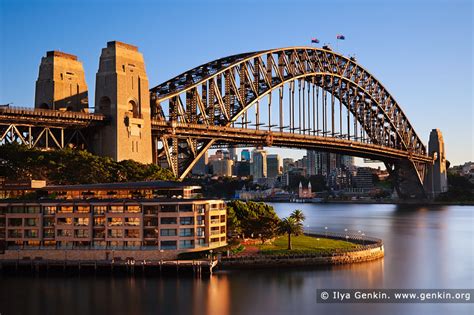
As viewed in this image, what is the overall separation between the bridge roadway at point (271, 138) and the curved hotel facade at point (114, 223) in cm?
2232

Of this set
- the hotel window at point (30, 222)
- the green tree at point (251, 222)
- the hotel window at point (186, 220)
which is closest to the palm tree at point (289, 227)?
the green tree at point (251, 222)

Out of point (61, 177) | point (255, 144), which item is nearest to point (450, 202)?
point (255, 144)

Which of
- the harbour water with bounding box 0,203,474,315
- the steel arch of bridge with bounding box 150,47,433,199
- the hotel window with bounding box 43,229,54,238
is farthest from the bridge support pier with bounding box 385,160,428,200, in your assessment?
the hotel window with bounding box 43,229,54,238

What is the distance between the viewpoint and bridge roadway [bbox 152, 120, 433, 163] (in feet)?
266

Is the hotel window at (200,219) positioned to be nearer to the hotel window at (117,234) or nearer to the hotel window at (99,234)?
the hotel window at (117,234)

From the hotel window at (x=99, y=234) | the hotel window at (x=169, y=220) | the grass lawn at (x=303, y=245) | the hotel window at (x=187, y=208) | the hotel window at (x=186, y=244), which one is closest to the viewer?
the hotel window at (x=186, y=244)

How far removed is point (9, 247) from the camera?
2274 inches

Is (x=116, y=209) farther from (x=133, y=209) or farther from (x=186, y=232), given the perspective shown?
(x=186, y=232)

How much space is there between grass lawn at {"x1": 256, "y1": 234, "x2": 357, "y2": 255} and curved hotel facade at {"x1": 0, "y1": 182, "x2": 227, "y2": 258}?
16.0ft

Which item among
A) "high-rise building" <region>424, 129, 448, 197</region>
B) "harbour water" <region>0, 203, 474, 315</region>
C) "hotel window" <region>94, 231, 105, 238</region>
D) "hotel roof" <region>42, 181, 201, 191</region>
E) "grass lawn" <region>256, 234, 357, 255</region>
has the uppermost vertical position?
"high-rise building" <region>424, 129, 448, 197</region>

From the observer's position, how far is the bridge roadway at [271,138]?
81062 mm

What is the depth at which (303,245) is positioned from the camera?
63844 millimetres

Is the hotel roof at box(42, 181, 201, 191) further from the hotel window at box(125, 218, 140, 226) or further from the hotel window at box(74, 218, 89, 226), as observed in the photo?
the hotel window at box(125, 218, 140, 226)

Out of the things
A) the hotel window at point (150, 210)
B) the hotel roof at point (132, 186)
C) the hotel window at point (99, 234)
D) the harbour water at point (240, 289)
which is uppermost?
the hotel roof at point (132, 186)
